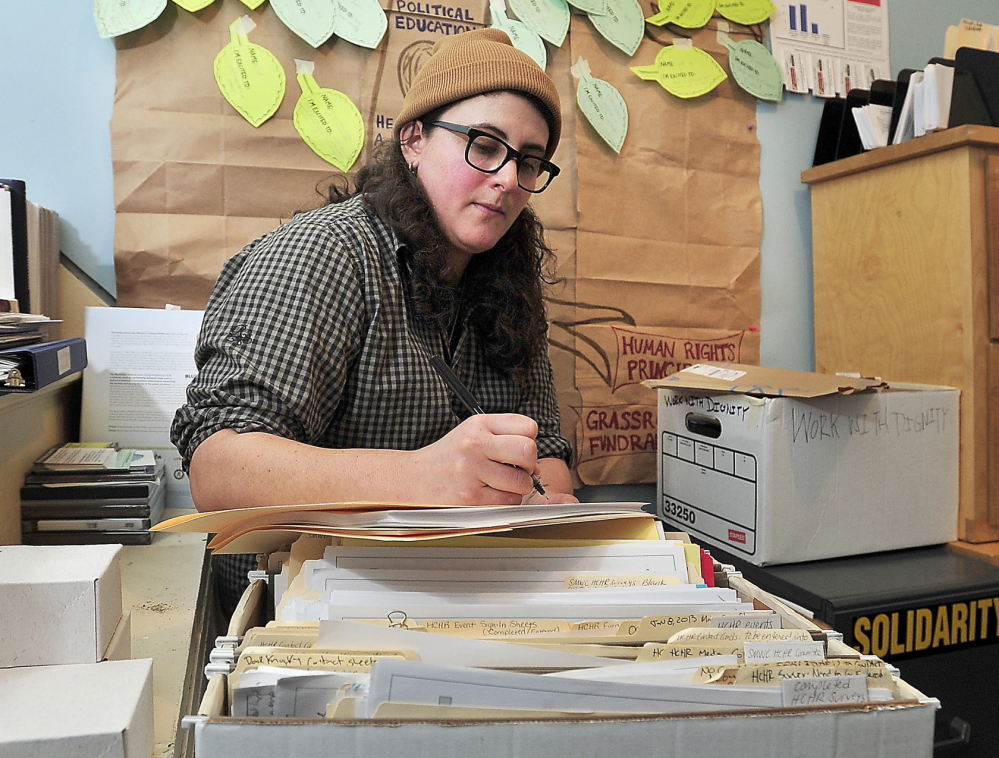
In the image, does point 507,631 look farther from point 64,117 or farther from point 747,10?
point 747,10

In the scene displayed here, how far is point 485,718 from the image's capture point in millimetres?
297

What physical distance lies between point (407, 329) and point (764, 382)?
0.60m

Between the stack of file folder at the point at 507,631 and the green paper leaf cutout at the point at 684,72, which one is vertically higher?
the green paper leaf cutout at the point at 684,72

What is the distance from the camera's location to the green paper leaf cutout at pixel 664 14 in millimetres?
1507

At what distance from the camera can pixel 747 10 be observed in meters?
1.57

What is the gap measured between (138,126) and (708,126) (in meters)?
1.14

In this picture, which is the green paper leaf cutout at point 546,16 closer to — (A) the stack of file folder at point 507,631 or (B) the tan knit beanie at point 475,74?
(B) the tan knit beanie at point 475,74

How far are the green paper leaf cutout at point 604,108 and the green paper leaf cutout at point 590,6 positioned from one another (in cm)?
13

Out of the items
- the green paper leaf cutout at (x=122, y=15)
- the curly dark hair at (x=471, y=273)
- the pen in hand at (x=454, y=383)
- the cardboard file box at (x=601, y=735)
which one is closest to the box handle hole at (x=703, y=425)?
the curly dark hair at (x=471, y=273)

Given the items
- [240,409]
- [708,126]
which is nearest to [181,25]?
[240,409]

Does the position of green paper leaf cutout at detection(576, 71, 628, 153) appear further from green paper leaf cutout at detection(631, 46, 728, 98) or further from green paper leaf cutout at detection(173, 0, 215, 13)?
green paper leaf cutout at detection(173, 0, 215, 13)

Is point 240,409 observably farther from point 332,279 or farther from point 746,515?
point 746,515

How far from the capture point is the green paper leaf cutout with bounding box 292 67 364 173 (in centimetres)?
131

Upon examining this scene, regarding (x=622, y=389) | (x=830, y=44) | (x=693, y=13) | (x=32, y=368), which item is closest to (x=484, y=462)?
(x=32, y=368)
